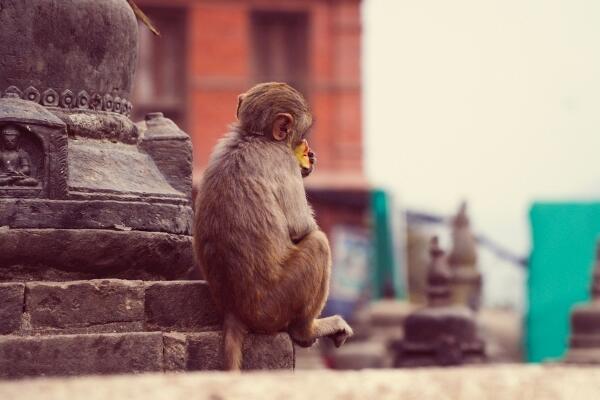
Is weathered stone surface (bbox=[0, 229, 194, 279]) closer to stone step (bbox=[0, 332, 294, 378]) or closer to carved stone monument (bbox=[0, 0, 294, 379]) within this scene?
carved stone monument (bbox=[0, 0, 294, 379])

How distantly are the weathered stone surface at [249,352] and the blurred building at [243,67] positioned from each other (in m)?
17.8

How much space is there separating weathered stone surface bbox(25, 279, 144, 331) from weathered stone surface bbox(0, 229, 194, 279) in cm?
10

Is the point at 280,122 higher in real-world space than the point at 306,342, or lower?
higher

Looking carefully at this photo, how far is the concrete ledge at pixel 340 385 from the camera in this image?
307 cm

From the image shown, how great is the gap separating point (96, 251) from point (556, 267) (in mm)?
10390

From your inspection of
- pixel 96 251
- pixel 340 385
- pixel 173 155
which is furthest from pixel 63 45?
pixel 340 385

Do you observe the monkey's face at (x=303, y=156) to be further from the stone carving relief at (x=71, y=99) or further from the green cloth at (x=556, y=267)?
the green cloth at (x=556, y=267)

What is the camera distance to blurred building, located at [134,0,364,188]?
2316cm

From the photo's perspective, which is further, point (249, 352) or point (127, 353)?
point (249, 352)

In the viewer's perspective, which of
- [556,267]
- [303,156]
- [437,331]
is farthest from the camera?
[556,267]

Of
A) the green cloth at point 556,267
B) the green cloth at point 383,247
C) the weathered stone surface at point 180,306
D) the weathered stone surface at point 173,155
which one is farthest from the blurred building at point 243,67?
the weathered stone surface at point 180,306

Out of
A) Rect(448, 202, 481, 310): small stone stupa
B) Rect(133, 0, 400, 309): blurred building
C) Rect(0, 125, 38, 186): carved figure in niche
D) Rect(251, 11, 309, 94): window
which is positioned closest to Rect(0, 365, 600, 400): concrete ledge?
Rect(0, 125, 38, 186): carved figure in niche

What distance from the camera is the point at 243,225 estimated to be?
196 inches

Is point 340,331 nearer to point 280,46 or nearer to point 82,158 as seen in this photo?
point 82,158
